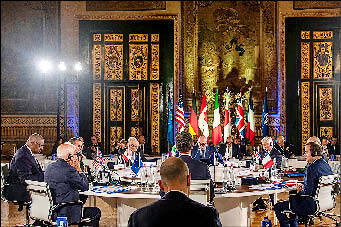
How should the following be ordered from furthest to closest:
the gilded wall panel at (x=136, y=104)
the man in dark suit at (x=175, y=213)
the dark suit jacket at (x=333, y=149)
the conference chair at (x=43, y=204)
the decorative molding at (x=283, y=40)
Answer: the gilded wall panel at (x=136, y=104), the decorative molding at (x=283, y=40), the dark suit jacket at (x=333, y=149), the conference chair at (x=43, y=204), the man in dark suit at (x=175, y=213)

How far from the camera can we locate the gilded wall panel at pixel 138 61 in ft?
51.0

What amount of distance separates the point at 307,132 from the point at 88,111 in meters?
6.46

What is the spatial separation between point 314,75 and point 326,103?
2.92 feet

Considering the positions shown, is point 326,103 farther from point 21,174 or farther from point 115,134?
point 21,174

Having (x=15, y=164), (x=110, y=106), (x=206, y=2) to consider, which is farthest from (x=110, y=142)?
(x=15, y=164)

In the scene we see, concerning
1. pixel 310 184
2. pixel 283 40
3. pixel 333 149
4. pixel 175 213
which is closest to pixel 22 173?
pixel 310 184

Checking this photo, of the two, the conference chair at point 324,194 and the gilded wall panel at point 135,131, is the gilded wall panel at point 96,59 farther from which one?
the conference chair at point 324,194

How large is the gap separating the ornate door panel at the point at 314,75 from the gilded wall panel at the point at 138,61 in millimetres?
4195

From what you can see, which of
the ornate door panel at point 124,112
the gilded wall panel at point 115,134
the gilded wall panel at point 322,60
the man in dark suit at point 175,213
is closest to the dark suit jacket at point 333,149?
the gilded wall panel at point 322,60

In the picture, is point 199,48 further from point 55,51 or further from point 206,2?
point 55,51

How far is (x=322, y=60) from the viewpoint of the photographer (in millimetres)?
15242

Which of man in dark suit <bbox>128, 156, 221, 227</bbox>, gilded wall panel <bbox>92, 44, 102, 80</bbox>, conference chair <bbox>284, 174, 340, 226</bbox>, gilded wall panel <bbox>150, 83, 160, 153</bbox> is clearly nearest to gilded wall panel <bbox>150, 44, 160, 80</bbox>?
gilded wall panel <bbox>150, 83, 160, 153</bbox>

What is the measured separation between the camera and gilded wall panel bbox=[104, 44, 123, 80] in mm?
15582

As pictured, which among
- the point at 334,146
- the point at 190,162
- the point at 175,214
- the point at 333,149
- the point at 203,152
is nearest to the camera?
the point at 175,214
